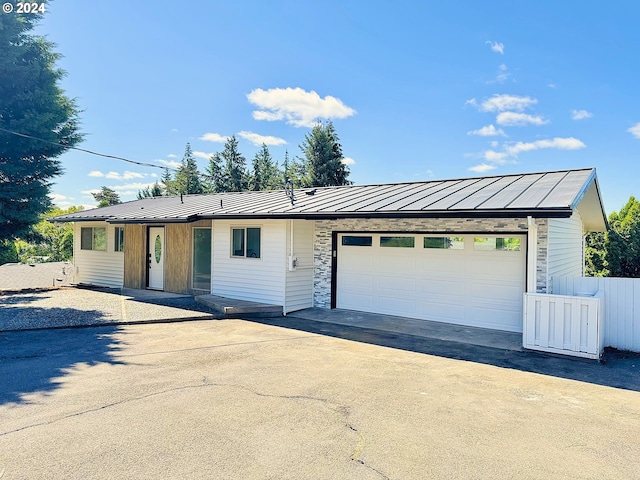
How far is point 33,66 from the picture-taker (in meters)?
13.2

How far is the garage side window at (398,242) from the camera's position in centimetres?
965

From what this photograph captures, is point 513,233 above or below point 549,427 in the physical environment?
above

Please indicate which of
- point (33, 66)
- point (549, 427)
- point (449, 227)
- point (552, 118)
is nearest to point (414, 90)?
point (552, 118)

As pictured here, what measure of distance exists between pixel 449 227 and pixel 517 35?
8.10 m

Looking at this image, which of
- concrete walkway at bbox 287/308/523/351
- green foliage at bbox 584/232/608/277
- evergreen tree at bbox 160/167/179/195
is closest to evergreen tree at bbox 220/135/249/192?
evergreen tree at bbox 160/167/179/195

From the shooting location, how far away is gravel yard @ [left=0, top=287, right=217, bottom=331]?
8.59 m

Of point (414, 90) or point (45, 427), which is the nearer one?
point (45, 427)

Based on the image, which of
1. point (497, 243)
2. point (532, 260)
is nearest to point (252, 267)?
point (497, 243)

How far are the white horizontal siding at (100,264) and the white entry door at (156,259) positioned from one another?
1508mm

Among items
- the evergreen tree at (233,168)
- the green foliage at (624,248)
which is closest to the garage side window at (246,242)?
the green foliage at (624,248)

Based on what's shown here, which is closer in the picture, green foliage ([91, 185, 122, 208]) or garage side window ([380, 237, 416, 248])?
garage side window ([380, 237, 416, 248])

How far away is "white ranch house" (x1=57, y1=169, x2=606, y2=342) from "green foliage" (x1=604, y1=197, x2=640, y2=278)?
4450 millimetres

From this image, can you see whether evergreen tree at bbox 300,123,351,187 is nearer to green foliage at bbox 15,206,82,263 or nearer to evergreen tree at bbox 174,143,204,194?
evergreen tree at bbox 174,143,204,194

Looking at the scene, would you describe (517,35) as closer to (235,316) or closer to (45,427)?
(235,316)
